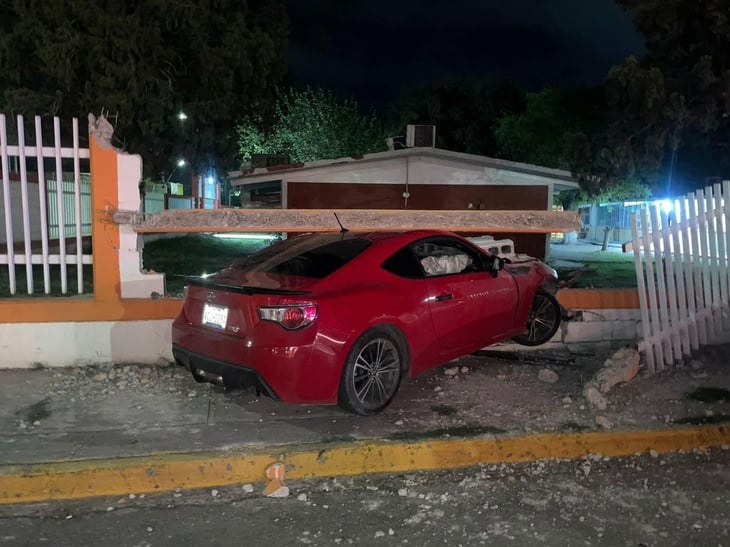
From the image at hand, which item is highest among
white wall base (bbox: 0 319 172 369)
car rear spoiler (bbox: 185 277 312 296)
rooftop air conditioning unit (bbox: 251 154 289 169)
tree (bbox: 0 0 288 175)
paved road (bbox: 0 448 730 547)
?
tree (bbox: 0 0 288 175)

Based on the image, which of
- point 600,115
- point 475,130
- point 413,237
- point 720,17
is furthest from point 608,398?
point 475,130

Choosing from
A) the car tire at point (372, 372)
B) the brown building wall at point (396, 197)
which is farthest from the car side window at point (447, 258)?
the brown building wall at point (396, 197)

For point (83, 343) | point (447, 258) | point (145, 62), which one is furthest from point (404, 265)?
point (145, 62)

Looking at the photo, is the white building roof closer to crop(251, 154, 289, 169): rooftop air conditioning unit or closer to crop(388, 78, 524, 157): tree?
crop(251, 154, 289, 169): rooftop air conditioning unit

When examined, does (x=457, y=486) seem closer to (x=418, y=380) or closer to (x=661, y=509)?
(x=661, y=509)

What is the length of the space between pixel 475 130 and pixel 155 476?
35.0 meters

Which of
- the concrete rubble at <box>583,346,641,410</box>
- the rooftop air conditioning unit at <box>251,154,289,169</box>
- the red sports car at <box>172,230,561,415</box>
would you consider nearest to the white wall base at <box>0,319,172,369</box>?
the red sports car at <box>172,230,561,415</box>

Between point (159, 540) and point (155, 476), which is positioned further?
point (155, 476)

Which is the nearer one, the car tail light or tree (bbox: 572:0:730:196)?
the car tail light

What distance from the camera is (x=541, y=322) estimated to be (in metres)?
6.87

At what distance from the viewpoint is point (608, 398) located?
17.9 feet

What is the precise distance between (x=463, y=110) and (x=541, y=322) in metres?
31.9

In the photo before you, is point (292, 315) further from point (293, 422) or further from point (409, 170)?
point (409, 170)

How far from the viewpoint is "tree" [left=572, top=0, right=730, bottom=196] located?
1487cm
